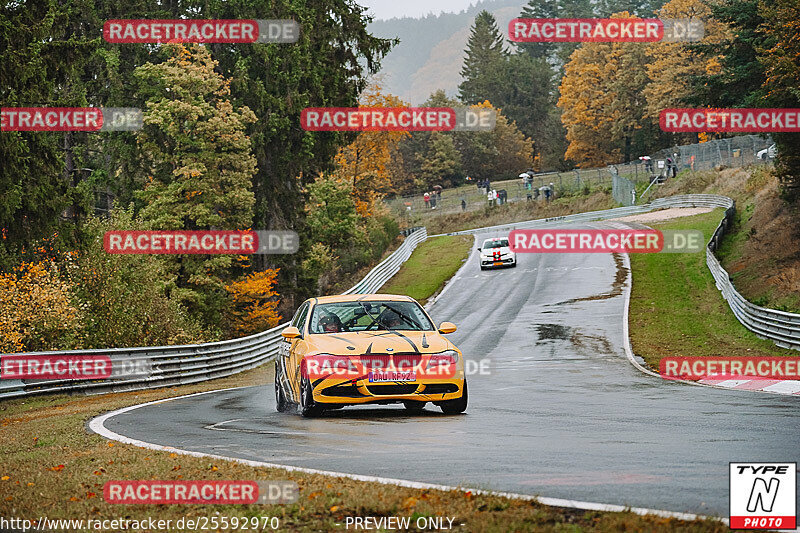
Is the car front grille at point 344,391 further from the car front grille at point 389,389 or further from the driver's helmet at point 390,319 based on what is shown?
the driver's helmet at point 390,319

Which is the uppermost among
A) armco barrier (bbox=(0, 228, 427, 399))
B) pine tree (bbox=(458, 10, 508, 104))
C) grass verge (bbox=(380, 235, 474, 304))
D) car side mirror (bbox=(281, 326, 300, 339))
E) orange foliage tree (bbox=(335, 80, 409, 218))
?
pine tree (bbox=(458, 10, 508, 104))

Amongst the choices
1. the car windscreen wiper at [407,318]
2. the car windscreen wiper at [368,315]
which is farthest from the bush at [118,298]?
the car windscreen wiper at [407,318]

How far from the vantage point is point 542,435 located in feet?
32.0

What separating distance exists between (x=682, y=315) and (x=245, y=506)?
99.7 feet

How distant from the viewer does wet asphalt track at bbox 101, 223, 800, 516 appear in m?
6.79

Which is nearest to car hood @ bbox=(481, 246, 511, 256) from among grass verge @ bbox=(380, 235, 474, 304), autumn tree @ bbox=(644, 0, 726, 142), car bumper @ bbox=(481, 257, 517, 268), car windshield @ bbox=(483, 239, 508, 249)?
Result: car windshield @ bbox=(483, 239, 508, 249)

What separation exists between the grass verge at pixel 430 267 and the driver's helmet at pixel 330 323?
3249 cm

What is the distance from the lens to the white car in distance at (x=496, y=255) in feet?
176

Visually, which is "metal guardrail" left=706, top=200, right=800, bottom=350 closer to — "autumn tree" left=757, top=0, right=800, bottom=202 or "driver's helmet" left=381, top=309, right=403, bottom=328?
"autumn tree" left=757, top=0, right=800, bottom=202

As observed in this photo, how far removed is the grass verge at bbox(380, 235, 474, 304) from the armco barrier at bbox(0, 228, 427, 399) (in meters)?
15.9

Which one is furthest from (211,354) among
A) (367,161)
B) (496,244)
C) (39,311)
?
(367,161)

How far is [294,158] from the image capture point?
47.1 metres

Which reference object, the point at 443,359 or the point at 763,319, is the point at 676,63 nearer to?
the point at 763,319

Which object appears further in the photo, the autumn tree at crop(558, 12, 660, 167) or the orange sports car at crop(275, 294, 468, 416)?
the autumn tree at crop(558, 12, 660, 167)
